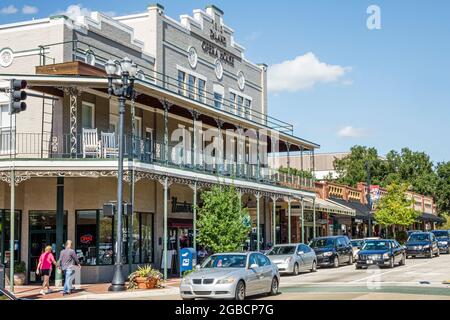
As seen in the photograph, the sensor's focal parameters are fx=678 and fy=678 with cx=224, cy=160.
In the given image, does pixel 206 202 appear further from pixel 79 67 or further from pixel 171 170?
pixel 79 67

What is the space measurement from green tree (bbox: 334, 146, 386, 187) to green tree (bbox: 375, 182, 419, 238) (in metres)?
16.2

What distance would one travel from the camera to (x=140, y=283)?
2312 centimetres

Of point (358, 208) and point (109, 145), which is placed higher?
point (109, 145)

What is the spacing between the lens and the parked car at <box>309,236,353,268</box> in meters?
34.9

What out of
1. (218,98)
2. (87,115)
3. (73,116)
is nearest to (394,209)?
(218,98)

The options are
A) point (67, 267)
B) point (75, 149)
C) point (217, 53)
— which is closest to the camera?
point (67, 267)

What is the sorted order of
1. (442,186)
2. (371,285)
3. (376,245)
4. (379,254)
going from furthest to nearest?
(442,186)
(376,245)
(379,254)
(371,285)

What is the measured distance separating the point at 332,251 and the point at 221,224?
9.51 m

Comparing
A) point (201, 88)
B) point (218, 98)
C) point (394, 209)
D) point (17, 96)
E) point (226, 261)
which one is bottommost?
point (226, 261)

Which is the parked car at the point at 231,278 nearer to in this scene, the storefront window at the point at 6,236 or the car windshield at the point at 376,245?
the storefront window at the point at 6,236

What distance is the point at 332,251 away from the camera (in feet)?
115

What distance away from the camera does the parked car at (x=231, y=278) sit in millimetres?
17688

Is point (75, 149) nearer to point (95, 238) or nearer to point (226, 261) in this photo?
point (95, 238)
